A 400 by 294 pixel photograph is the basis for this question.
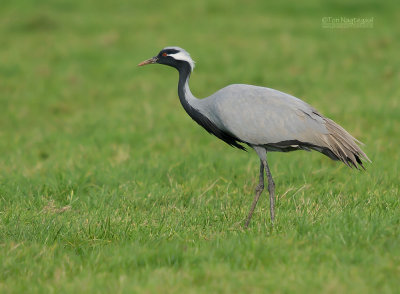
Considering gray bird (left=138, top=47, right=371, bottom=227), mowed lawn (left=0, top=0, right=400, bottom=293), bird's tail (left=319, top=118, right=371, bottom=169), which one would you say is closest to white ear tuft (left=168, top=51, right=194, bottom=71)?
gray bird (left=138, top=47, right=371, bottom=227)

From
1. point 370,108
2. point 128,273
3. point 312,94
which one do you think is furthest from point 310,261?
point 312,94

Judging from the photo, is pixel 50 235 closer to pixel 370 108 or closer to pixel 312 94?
pixel 370 108

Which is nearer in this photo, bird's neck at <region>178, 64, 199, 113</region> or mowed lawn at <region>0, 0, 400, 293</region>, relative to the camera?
mowed lawn at <region>0, 0, 400, 293</region>

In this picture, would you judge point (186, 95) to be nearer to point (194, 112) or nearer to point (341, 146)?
point (194, 112)

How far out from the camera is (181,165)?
784 cm

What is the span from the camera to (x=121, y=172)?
302 inches

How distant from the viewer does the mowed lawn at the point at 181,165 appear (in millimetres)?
4441

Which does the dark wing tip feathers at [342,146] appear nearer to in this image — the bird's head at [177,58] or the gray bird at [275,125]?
the gray bird at [275,125]

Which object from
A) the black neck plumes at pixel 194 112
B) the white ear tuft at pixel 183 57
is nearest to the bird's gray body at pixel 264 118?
the black neck plumes at pixel 194 112

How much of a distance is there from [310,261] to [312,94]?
26.0 feet

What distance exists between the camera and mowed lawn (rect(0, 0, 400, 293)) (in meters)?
4.44

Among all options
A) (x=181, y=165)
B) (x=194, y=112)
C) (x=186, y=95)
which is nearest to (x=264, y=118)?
(x=194, y=112)

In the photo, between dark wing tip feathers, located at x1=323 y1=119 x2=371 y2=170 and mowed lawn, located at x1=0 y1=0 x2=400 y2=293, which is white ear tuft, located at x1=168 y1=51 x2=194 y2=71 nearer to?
mowed lawn, located at x1=0 y1=0 x2=400 y2=293

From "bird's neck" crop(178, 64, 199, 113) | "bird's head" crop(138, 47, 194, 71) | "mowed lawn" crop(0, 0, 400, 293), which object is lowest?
"mowed lawn" crop(0, 0, 400, 293)
